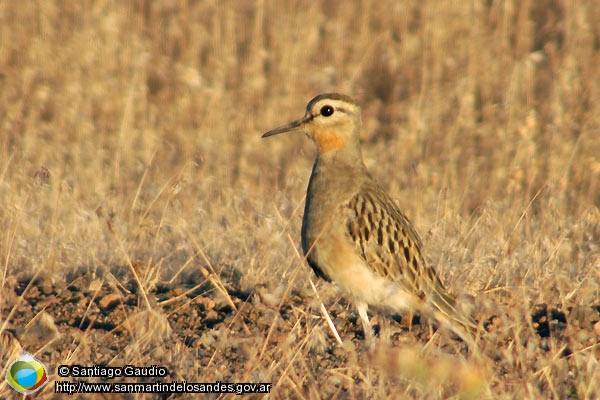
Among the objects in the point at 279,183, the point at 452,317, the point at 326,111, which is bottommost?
the point at 452,317

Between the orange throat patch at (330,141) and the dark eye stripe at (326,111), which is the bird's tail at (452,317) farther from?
the dark eye stripe at (326,111)

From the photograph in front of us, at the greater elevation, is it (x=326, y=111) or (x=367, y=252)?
(x=326, y=111)

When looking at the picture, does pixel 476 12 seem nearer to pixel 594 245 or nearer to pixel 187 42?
pixel 187 42

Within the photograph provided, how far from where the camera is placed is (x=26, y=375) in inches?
183

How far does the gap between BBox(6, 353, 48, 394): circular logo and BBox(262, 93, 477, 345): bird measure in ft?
5.47

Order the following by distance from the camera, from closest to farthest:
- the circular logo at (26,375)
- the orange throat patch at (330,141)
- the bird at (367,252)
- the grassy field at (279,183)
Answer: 1. the circular logo at (26,375)
2. the grassy field at (279,183)
3. the bird at (367,252)
4. the orange throat patch at (330,141)

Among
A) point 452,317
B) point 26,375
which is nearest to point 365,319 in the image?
point 452,317

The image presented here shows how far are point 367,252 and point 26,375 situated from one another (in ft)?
6.94

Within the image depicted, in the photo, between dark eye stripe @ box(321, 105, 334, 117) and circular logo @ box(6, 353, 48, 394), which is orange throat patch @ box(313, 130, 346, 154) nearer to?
dark eye stripe @ box(321, 105, 334, 117)

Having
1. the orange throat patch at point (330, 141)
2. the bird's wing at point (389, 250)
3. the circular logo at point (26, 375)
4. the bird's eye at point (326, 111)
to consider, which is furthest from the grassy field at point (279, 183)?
the bird's eye at point (326, 111)

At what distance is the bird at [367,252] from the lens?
5660 millimetres

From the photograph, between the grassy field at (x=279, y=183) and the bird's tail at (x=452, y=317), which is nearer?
the grassy field at (x=279, y=183)

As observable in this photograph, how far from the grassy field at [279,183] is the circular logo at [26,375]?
2.9 inches

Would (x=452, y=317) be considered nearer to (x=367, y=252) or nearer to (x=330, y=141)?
(x=367, y=252)
